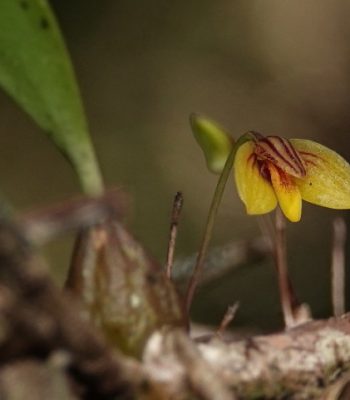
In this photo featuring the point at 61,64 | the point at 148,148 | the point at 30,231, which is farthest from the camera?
the point at 148,148

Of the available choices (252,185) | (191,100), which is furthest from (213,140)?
(191,100)

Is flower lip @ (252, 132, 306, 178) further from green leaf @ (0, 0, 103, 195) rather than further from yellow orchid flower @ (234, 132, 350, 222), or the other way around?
green leaf @ (0, 0, 103, 195)

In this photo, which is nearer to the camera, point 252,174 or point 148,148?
point 252,174

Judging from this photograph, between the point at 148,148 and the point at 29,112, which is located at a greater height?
the point at 148,148

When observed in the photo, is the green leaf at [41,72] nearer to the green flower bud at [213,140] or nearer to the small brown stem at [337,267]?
the green flower bud at [213,140]

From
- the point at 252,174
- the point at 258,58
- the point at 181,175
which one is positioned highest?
the point at 258,58

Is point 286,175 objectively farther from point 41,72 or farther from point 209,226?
point 41,72

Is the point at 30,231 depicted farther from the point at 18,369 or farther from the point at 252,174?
the point at 252,174

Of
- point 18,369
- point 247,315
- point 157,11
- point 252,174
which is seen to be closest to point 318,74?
point 157,11

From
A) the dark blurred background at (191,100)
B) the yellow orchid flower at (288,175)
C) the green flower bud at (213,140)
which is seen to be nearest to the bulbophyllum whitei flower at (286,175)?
the yellow orchid flower at (288,175)
